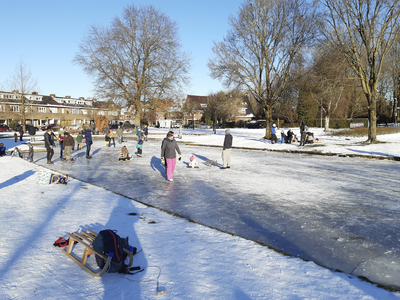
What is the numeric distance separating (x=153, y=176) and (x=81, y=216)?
5945 millimetres

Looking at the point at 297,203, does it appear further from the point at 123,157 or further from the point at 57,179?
the point at 123,157

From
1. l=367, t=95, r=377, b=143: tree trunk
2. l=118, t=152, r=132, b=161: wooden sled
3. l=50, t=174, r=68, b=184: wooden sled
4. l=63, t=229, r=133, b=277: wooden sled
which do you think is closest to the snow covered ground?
l=63, t=229, r=133, b=277: wooden sled

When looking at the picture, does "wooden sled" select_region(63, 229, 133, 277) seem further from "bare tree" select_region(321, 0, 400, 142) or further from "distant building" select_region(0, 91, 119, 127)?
"distant building" select_region(0, 91, 119, 127)

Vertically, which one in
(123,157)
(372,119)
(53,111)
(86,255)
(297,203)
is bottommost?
(297,203)

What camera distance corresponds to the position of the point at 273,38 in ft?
94.7

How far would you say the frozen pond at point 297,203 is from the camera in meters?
4.99

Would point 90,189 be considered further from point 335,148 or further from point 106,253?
point 335,148

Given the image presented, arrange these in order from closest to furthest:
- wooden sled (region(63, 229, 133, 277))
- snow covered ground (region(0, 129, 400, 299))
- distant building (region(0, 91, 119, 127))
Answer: snow covered ground (region(0, 129, 400, 299)) → wooden sled (region(63, 229, 133, 277)) → distant building (region(0, 91, 119, 127))

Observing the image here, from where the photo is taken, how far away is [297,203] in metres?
7.96

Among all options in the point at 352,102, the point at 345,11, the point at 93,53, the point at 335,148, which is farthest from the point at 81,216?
the point at 352,102

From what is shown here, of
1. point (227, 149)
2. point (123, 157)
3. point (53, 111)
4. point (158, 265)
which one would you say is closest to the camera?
point (158, 265)

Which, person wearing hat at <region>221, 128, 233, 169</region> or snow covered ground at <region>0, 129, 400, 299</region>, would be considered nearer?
snow covered ground at <region>0, 129, 400, 299</region>

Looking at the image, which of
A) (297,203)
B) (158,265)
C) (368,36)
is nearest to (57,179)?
(158,265)

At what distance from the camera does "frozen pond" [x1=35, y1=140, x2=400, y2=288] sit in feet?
16.4
